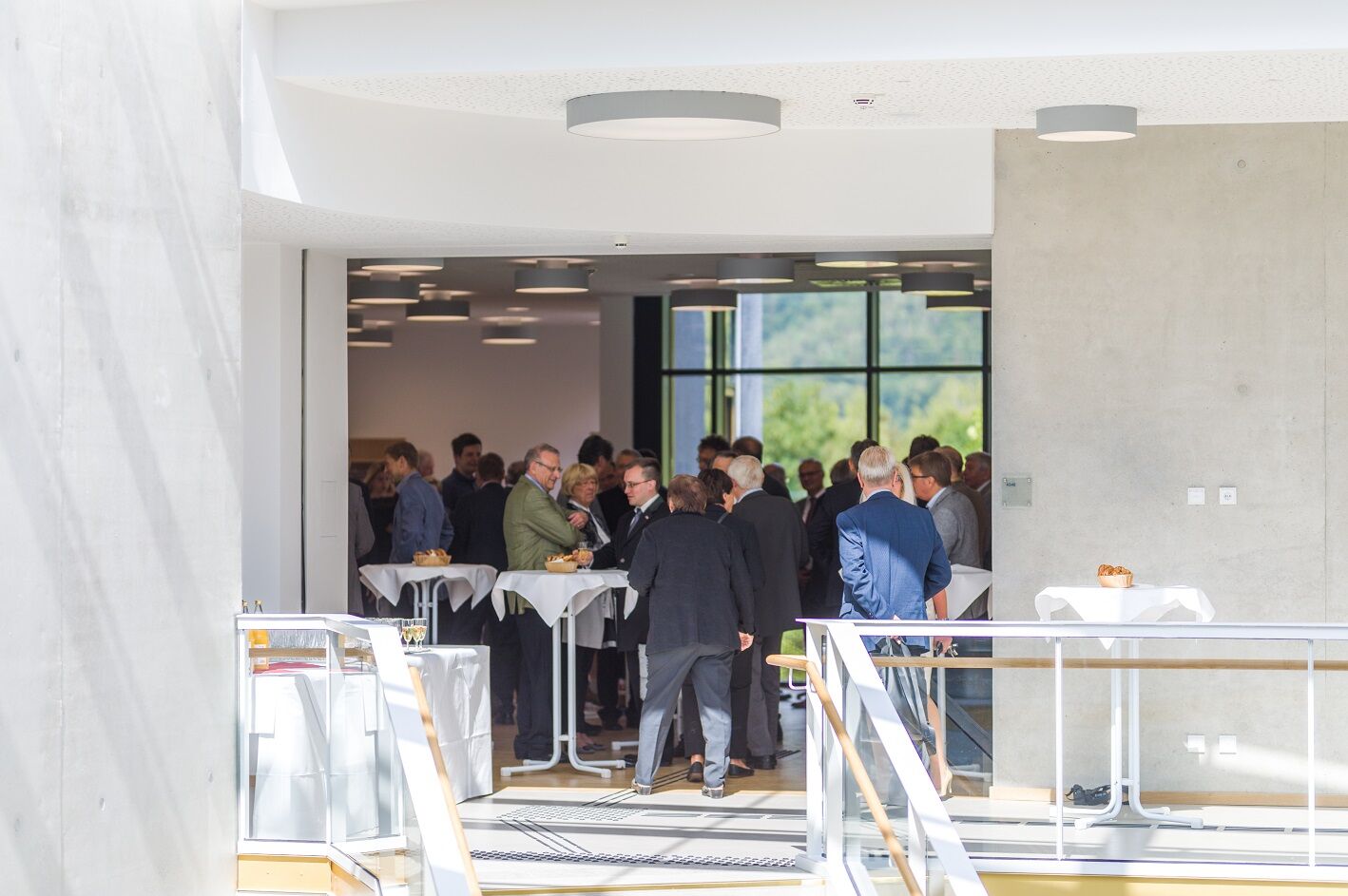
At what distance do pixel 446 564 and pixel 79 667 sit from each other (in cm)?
496

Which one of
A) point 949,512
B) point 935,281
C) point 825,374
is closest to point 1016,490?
point 949,512

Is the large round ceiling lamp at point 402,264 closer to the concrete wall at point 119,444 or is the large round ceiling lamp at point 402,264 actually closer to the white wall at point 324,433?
the white wall at point 324,433

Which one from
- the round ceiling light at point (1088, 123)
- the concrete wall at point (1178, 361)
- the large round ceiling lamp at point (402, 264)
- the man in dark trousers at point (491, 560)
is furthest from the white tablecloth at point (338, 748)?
the large round ceiling lamp at point (402, 264)

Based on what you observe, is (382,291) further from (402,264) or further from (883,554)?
(883,554)

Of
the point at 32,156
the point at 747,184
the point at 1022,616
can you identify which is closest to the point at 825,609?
the point at 1022,616

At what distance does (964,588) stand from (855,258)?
3078mm

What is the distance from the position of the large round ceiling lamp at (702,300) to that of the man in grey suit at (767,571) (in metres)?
7.41

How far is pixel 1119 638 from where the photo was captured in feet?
21.9

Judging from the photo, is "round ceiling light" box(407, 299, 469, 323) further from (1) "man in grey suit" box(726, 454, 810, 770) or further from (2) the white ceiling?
(2) the white ceiling

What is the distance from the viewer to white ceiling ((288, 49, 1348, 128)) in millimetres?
7043

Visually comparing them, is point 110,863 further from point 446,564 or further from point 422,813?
point 446,564

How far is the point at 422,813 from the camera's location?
5.21 m

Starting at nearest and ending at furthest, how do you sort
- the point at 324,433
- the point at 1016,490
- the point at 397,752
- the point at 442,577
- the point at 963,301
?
the point at 397,752, the point at 1016,490, the point at 324,433, the point at 442,577, the point at 963,301

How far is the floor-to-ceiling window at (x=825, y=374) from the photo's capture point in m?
20.9
